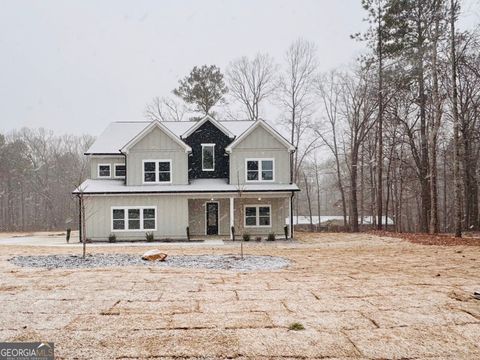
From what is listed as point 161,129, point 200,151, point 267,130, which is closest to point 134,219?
point 161,129

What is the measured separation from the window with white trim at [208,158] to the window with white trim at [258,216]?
10.3 ft

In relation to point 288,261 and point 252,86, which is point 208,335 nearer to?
point 288,261

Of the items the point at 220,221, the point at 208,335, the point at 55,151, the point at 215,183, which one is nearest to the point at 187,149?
the point at 215,183

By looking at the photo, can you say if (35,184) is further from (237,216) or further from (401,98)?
(401,98)

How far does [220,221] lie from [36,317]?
1725 cm

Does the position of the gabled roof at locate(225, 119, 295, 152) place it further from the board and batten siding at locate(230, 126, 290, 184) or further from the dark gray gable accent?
the dark gray gable accent

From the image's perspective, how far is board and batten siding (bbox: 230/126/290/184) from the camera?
71.4ft

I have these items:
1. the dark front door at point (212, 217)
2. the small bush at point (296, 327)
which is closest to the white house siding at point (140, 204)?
the dark front door at point (212, 217)

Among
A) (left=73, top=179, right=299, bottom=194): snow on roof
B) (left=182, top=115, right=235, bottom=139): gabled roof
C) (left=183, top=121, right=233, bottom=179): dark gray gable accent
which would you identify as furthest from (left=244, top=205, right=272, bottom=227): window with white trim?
(left=182, top=115, right=235, bottom=139): gabled roof

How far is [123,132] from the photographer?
24.8 metres

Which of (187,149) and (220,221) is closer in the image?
(187,149)

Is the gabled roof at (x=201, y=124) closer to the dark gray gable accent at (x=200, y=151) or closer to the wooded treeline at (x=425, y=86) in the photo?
the dark gray gable accent at (x=200, y=151)

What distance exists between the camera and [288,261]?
37.6 feet

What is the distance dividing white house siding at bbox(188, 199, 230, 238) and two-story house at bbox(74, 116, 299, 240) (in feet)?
0.19
